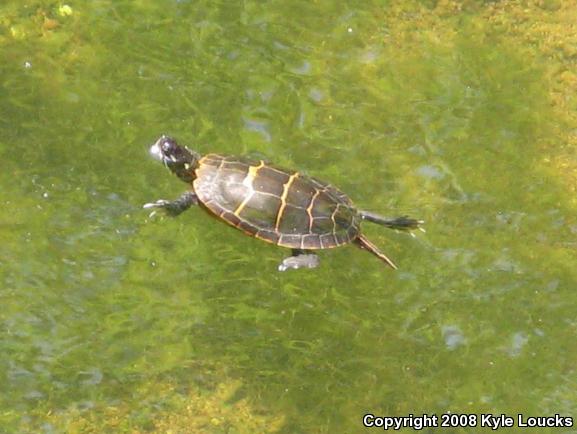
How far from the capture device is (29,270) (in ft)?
18.7

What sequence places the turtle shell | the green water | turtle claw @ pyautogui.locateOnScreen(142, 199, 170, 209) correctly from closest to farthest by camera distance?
the green water
the turtle shell
turtle claw @ pyautogui.locateOnScreen(142, 199, 170, 209)

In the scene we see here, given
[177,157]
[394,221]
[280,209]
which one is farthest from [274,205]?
[394,221]

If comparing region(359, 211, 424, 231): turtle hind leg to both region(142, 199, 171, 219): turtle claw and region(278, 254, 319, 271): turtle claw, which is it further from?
region(142, 199, 171, 219): turtle claw

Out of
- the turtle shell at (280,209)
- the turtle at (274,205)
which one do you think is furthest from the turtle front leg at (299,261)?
the turtle shell at (280,209)

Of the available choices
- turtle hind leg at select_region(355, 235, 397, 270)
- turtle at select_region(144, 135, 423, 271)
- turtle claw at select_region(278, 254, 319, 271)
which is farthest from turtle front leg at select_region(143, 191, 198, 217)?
turtle hind leg at select_region(355, 235, 397, 270)

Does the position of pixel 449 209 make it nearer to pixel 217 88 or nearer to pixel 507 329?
pixel 507 329

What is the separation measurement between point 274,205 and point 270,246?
0.41m

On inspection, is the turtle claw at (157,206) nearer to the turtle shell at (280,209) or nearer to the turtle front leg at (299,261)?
the turtle shell at (280,209)

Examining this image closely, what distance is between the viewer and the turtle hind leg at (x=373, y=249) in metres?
6.00

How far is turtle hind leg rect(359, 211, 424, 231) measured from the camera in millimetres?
6156

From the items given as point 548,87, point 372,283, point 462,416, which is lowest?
point 462,416

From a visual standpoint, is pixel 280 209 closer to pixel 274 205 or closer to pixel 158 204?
pixel 274 205

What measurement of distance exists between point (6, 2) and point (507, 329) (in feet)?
16.9

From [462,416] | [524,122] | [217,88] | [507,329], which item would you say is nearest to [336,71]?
[217,88]
